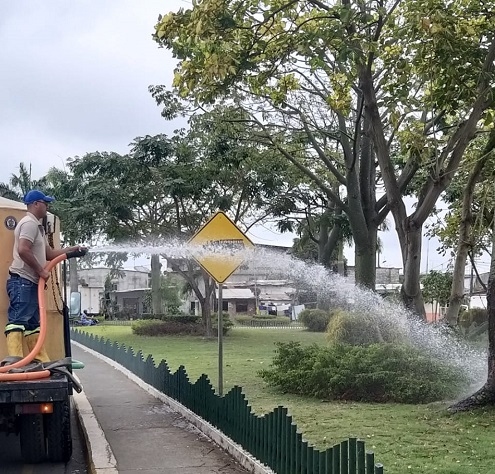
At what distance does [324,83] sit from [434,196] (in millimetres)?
7399

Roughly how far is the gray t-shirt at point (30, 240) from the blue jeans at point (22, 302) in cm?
7

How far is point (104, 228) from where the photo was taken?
29109 millimetres

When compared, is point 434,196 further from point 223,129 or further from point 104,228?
point 104,228

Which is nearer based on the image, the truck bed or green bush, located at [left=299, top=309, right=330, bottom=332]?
the truck bed

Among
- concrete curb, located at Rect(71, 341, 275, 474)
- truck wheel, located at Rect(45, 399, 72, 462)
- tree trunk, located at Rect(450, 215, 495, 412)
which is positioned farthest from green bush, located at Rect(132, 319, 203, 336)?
truck wheel, located at Rect(45, 399, 72, 462)

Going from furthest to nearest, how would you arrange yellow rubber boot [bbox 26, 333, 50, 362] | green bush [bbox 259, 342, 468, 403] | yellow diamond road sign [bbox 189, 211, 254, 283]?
green bush [bbox 259, 342, 468, 403]
yellow diamond road sign [bbox 189, 211, 254, 283]
yellow rubber boot [bbox 26, 333, 50, 362]

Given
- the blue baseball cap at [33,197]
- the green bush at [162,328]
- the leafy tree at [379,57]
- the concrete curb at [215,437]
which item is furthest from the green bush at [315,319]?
the blue baseball cap at [33,197]

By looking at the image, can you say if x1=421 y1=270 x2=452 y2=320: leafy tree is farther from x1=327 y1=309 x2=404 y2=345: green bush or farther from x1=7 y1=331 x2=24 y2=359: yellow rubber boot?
x1=7 y1=331 x2=24 y2=359: yellow rubber boot

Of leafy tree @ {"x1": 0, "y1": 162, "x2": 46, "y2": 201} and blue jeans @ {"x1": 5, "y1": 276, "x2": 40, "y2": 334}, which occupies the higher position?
leafy tree @ {"x1": 0, "y1": 162, "x2": 46, "y2": 201}

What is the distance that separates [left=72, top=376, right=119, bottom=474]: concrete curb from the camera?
7.40 m

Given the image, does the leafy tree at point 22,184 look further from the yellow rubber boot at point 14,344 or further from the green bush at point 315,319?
the yellow rubber boot at point 14,344

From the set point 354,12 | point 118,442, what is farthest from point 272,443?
point 354,12

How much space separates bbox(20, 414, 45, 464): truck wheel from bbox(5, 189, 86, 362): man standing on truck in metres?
0.68

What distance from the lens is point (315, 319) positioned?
37844mm
